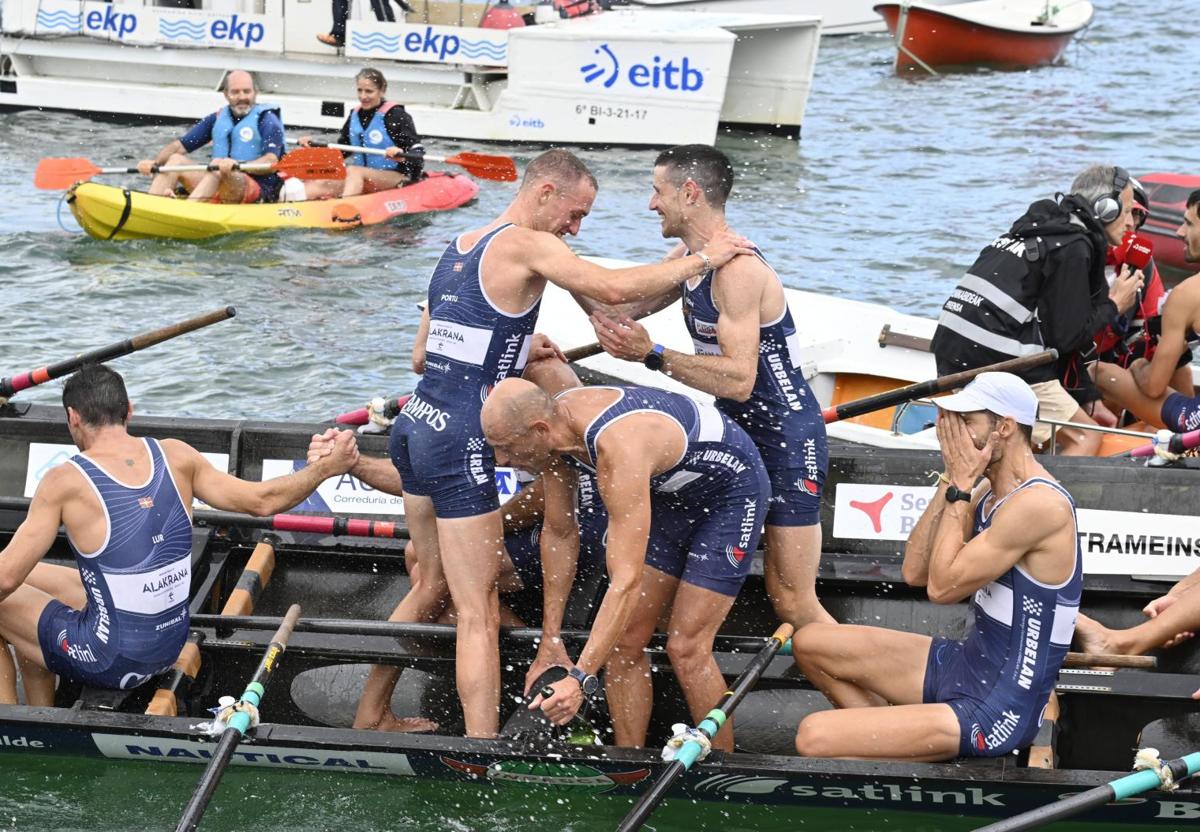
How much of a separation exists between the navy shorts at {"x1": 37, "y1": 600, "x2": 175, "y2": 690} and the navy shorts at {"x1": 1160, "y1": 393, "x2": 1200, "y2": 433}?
559cm

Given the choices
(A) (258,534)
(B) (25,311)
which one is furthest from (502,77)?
(A) (258,534)

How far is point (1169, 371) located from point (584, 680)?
4399 millimetres

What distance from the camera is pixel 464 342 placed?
6113 millimetres

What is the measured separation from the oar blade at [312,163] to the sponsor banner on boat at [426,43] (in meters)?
4.94

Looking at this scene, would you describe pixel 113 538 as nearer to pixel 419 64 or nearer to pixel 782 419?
pixel 782 419

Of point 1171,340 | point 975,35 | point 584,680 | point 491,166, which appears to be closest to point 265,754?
point 584,680

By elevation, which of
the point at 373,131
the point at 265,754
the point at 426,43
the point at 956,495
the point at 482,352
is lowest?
the point at 265,754

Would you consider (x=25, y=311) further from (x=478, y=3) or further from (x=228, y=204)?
(x=478, y=3)

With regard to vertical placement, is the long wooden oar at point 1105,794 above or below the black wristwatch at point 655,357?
below

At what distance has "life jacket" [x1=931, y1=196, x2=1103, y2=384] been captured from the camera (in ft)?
25.4

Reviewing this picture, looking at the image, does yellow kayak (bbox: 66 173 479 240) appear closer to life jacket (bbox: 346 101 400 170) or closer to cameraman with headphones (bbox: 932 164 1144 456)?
life jacket (bbox: 346 101 400 170)

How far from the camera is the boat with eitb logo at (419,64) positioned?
19.4 m

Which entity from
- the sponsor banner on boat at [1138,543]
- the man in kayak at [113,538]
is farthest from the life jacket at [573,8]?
the man in kayak at [113,538]

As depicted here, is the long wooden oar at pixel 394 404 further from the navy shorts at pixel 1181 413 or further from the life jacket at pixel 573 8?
the life jacket at pixel 573 8
